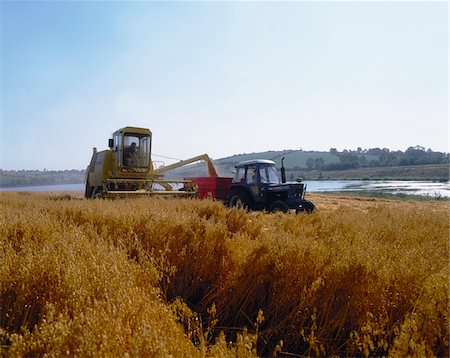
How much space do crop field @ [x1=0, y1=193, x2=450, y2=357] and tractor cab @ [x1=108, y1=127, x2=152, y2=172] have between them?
383 inches

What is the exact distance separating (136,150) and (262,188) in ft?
20.0

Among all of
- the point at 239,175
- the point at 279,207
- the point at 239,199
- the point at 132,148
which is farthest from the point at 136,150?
the point at 279,207

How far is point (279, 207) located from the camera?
9445 millimetres

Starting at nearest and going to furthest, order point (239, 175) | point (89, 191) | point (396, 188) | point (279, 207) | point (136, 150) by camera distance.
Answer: point (279, 207) < point (239, 175) < point (136, 150) < point (89, 191) < point (396, 188)

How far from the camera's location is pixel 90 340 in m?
1.49

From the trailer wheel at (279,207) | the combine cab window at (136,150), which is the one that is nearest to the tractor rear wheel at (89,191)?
the combine cab window at (136,150)

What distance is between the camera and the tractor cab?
43.2 ft

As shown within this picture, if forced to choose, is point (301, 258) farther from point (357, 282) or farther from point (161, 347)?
point (161, 347)

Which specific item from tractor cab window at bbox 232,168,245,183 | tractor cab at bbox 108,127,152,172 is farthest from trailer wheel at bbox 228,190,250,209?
tractor cab at bbox 108,127,152,172

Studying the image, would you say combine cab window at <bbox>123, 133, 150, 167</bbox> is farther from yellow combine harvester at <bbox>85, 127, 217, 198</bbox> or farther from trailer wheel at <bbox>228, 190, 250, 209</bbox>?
trailer wheel at <bbox>228, 190, 250, 209</bbox>

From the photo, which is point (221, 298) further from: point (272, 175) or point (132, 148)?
point (132, 148)

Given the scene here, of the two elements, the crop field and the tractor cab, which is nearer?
the crop field

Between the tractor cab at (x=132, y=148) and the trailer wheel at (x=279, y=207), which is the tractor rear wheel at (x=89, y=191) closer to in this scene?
the tractor cab at (x=132, y=148)

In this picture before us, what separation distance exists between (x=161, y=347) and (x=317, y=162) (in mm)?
81934
